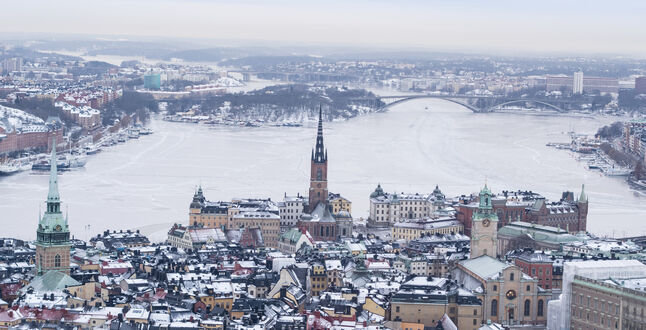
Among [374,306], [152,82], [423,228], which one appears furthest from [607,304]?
[152,82]

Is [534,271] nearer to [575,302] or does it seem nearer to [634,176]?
[575,302]

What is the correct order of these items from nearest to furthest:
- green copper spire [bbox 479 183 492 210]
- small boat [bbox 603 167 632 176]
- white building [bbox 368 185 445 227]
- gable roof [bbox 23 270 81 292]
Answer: gable roof [bbox 23 270 81 292], green copper spire [bbox 479 183 492 210], white building [bbox 368 185 445 227], small boat [bbox 603 167 632 176]

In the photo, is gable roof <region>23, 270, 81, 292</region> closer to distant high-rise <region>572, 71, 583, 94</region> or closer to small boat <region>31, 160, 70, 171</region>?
small boat <region>31, 160, 70, 171</region>

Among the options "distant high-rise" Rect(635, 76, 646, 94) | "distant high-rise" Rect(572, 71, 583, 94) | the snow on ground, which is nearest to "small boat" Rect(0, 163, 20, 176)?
the snow on ground

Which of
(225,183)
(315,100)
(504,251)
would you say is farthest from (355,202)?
Answer: (315,100)

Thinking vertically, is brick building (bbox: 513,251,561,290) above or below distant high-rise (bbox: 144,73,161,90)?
above

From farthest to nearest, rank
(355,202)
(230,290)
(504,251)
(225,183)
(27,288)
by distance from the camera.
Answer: (225,183) < (355,202) < (504,251) < (230,290) < (27,288)

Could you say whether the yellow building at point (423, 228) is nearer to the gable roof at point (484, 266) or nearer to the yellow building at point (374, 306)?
the gable roof at point (484, 266)

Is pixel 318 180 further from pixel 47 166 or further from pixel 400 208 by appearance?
pixel 47 166
